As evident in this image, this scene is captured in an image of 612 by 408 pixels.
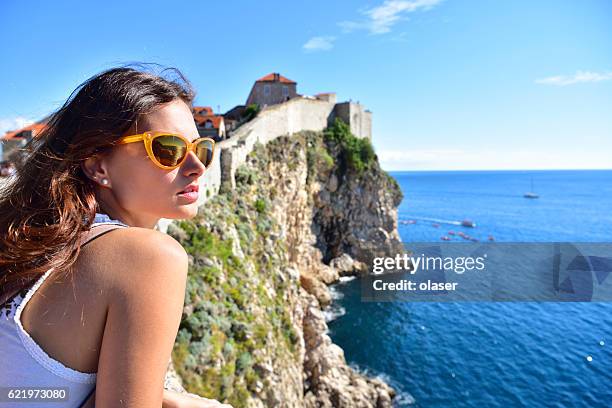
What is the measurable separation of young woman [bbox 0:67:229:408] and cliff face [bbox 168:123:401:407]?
333 inches

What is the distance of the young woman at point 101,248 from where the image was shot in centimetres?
95

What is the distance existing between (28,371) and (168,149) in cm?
74

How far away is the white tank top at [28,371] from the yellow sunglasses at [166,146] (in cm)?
55

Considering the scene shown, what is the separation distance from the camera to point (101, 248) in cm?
101

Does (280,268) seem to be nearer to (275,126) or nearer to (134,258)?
(275,126)

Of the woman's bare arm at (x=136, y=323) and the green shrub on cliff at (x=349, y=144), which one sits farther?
the green shrub on cliff at (x=349, y=144)

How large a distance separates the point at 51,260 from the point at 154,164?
1.36ft

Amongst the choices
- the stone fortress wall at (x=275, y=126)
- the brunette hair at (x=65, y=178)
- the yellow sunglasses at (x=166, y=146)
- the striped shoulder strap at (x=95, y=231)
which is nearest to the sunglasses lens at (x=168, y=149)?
the yellow sunglasses at (x=166, y=146)

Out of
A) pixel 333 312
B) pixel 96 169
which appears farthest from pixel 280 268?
pixel 96 169

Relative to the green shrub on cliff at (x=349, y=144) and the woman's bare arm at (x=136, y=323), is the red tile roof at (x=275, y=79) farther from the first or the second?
the woman's bare arm at (x=136, y=323)

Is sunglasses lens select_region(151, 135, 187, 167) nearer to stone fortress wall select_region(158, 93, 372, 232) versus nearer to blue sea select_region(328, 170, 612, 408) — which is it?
stone fortress wall select_region(158, 93, 372, 232)

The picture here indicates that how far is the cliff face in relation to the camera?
1034 centimetres

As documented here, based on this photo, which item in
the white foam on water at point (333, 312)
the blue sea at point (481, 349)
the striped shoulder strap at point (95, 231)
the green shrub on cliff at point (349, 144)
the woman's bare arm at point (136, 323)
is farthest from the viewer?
the green shrub on cliff at point (349, 144)

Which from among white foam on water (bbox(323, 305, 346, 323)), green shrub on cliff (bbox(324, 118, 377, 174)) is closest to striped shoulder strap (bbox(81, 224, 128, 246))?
white foam on water (bbox(323, 305, 346, 323))
